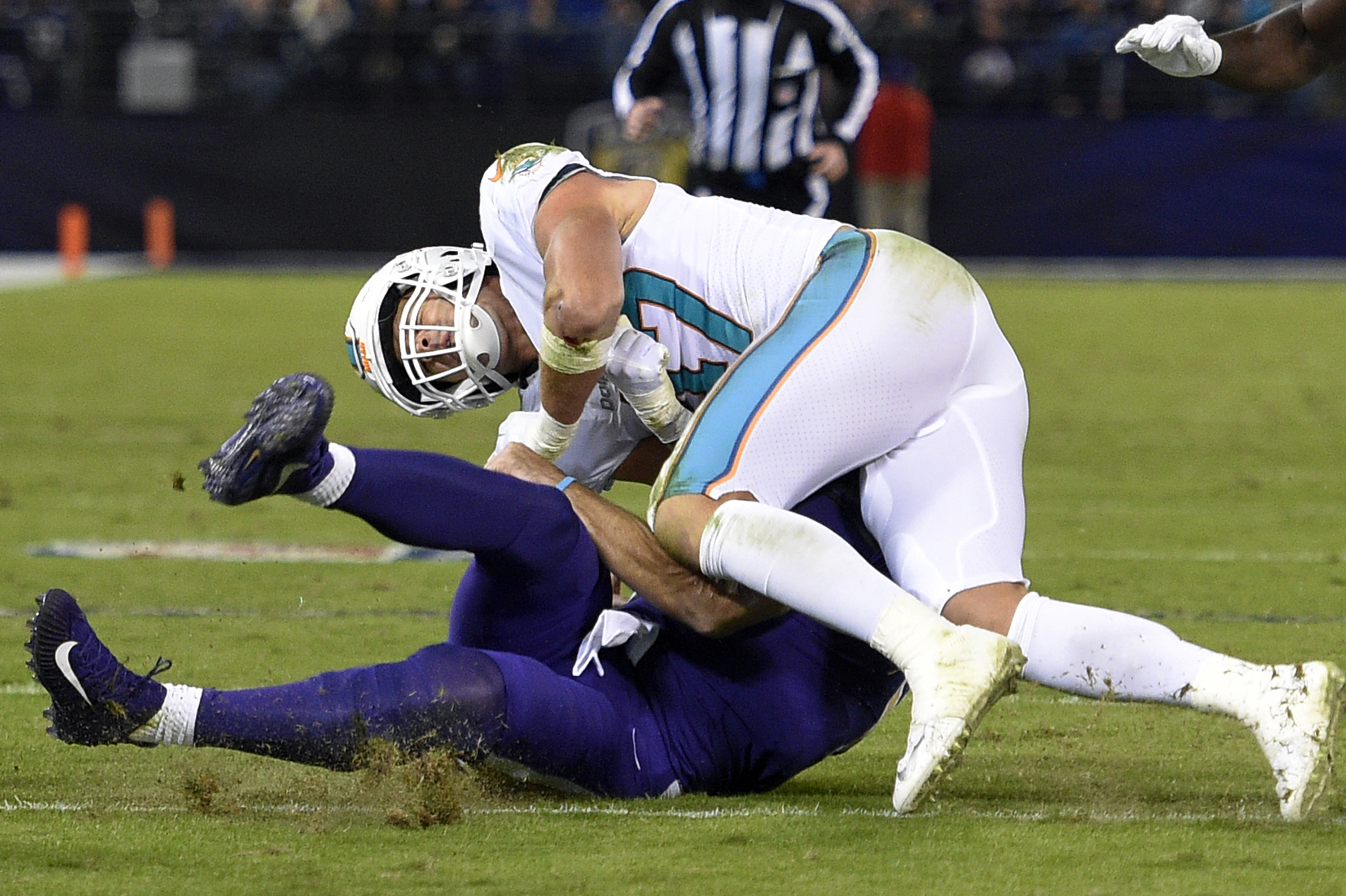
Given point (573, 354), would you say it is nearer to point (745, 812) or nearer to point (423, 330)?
point (423, 330)

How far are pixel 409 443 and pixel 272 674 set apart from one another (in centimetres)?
369

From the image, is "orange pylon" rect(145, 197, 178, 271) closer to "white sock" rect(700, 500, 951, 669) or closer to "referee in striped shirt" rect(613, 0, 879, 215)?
"referee in striped shirt" rect(613, 0, 879, 215)

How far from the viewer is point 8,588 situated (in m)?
4.86

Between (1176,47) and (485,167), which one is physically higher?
(1176,47)

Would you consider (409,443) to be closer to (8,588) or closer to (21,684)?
(8,588)

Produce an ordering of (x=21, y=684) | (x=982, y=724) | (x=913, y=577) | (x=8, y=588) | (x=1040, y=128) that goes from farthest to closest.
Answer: (x=1040, y=128)
(x=8, y=588)
(x=21, y=684)
(x=982, y=724)
(x=913, y=577)

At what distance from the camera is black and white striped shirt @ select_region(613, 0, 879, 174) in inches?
297

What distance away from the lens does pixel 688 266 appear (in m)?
3.30

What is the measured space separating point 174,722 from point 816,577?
920mm

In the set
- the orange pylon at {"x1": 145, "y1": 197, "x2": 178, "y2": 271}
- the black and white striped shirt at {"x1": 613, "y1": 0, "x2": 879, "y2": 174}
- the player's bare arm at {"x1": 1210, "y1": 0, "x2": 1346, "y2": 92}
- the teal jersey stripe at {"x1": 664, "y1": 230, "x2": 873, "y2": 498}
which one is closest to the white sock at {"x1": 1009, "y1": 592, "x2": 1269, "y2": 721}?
the teal jersey stripe at {"x1": 664, "y1": 230, "x2": 873, "y2": 498}

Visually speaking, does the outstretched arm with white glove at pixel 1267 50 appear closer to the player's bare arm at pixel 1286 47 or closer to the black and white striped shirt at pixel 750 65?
the player's bare arm at pixel 1286 47

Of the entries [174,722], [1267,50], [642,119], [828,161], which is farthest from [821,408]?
[828,161]

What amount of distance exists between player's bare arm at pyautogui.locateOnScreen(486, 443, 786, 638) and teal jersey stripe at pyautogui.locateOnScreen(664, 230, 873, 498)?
0.35 feet

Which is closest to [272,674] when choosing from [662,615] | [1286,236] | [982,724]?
[662,615]
